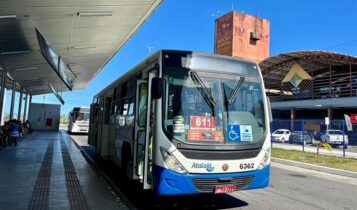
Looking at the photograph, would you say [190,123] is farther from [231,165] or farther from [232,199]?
[232,199]

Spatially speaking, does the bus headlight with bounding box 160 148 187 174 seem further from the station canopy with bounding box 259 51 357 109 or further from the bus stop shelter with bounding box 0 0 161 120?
the station canopy with bounding box 259 51 357 109

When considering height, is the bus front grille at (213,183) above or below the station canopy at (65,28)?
below

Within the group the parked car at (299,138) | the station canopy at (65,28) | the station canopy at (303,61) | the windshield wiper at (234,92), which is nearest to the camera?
the windshield wiper at (234,92)

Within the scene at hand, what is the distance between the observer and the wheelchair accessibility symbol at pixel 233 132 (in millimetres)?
6977

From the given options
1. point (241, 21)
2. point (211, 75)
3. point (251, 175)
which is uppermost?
point (241, 21)

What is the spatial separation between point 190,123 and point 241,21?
246ft

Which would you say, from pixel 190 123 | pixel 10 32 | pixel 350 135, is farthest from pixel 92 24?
pixel 350 135

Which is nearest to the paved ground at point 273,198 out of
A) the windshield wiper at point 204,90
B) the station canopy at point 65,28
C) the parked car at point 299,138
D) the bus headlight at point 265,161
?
the bus headlight at point 265,161

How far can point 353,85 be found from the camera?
167ft

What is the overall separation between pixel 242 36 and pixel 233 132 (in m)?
74.8

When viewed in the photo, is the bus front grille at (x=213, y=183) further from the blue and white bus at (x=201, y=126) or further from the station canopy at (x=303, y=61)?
the station canopy at (x=303, y=61)

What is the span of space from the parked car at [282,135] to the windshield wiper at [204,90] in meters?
24.7

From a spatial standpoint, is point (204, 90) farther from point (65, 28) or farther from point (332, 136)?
point (332, 136)

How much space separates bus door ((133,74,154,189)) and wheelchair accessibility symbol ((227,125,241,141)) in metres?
1.45
